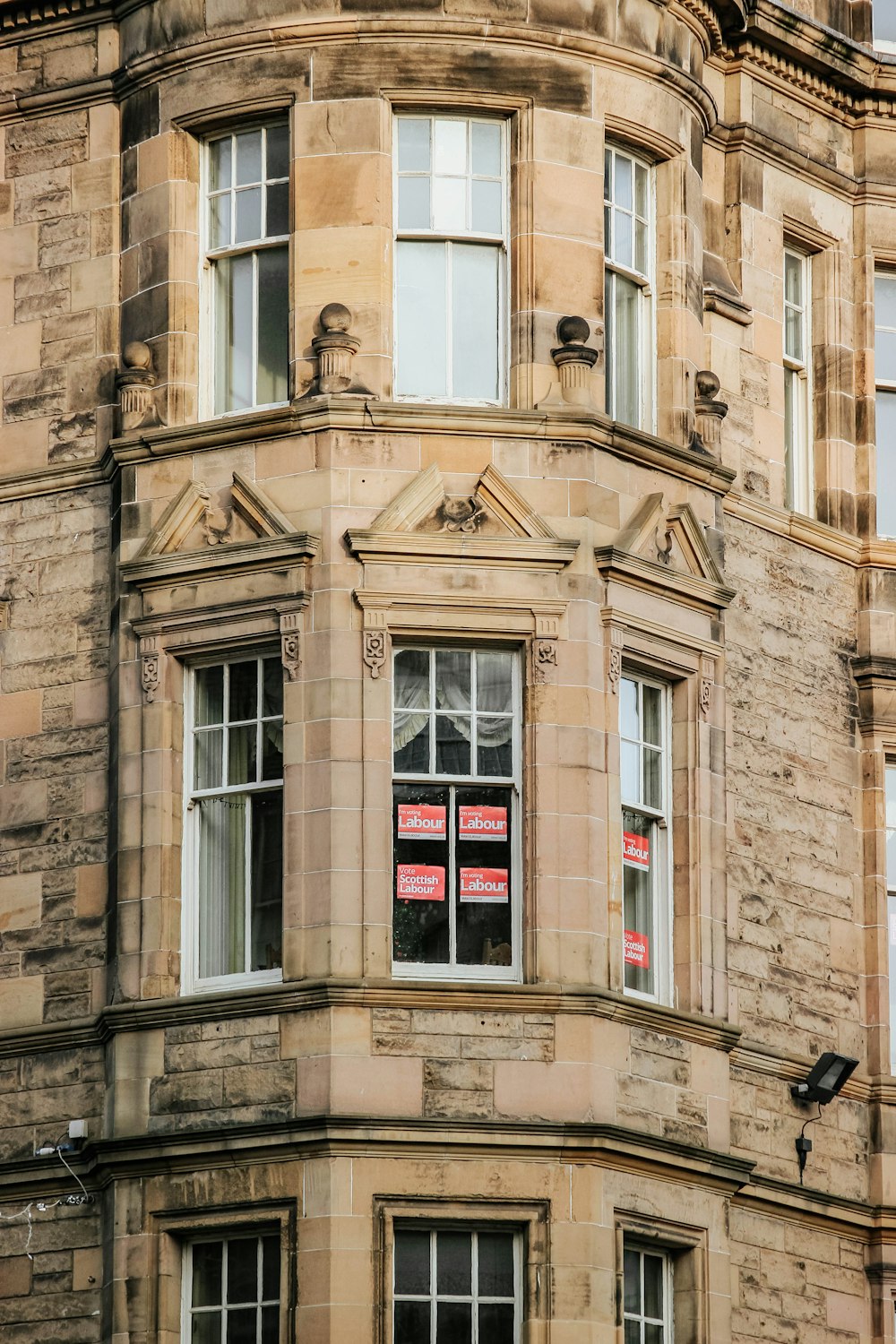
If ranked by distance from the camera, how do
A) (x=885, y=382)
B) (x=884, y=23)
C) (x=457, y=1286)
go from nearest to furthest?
(x=457, y=1286), (x=885, y=382), (x=884, y=23)

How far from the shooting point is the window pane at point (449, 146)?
26875 mm

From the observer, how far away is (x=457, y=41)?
26.8 m

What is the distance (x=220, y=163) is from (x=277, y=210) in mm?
761

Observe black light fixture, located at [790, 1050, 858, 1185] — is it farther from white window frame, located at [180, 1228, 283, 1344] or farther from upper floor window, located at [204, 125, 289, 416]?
upper floor window, located at [204, 125, 289, 416]

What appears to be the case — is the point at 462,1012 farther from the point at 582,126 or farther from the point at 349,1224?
the point at 582,126

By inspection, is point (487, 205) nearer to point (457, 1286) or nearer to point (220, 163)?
point (220, 163)

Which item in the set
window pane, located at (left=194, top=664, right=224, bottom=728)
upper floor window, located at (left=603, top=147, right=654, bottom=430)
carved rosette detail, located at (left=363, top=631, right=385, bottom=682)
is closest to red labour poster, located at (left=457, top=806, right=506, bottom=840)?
carved rosette detail, located at (left=363, top=631, right=385, bottom=682)

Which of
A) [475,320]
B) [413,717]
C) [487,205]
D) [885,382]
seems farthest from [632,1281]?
[885,382]

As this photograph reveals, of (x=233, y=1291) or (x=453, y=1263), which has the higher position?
(x=453, y=1263)

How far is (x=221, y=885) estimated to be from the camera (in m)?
26.0

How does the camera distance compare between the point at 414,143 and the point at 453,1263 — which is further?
the point at 414,143

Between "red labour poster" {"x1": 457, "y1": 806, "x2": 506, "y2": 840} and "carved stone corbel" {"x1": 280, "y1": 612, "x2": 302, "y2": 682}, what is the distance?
1586 millimetres

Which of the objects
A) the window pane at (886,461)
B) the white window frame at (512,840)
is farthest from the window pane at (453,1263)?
the window pane at (886,461)

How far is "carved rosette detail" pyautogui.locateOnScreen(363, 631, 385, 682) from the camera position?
25.5 metres
